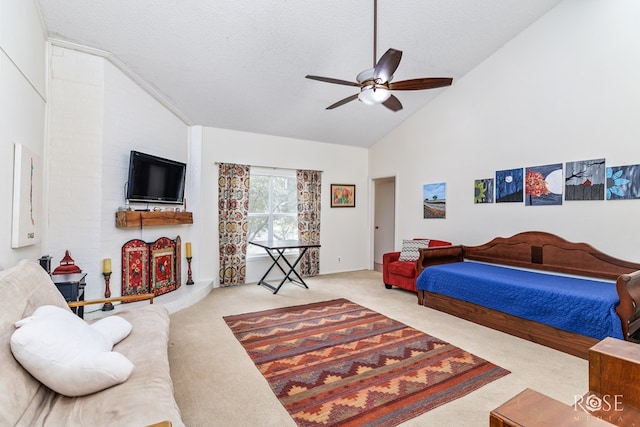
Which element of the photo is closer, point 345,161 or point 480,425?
point 480,425

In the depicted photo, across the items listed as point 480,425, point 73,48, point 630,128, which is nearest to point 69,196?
point 73,48

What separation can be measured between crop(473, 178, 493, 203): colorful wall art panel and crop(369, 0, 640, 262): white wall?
73mm

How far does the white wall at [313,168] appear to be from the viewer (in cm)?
483

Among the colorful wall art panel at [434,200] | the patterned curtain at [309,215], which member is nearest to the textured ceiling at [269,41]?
the patterned curtain at [309,215]

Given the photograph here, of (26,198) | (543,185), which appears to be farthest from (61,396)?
(543,185)

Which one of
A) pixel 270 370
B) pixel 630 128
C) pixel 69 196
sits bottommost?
pixel 270 370

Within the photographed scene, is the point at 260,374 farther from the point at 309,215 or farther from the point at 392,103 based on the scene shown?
the point at 309,215

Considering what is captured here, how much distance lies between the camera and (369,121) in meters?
5.32

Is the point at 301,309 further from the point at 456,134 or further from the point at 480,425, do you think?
the point at 456,134

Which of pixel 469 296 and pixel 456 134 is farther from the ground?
pixel 456 134

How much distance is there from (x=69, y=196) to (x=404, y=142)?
16.2 feet

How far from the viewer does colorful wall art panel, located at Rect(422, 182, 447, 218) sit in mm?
4828

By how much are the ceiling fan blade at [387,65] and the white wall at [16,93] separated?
248cm

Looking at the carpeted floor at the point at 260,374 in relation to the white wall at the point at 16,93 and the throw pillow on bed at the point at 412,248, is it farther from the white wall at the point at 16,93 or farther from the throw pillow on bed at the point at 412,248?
the white wall at the point at 16,93
